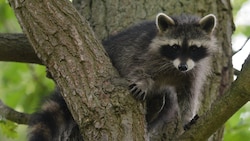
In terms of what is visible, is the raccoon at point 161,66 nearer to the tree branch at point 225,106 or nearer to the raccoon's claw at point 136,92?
the raccoon's claw at point 136,92

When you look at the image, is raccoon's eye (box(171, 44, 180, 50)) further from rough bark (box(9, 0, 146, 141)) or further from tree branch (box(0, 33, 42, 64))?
tree branch (box(0, 33, 42, 64))

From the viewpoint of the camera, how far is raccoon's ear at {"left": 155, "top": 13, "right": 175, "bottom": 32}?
4524 millimetres

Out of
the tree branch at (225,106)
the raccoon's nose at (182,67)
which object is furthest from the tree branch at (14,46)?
the tree branch at (225,106)

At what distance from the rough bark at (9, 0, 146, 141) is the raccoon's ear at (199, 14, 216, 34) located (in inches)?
40.8

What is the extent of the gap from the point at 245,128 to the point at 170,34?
111cm

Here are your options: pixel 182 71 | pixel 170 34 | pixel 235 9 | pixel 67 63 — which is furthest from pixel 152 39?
pixel 235 9

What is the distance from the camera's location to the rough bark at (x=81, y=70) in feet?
12.1

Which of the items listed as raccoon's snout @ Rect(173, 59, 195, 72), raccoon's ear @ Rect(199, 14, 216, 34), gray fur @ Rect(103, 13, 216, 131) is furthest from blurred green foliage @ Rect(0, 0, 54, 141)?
raccoon's ear @ Rect(199, 14, 216, 34)

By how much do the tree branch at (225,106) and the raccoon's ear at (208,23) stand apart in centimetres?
122

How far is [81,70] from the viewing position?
12.4ft

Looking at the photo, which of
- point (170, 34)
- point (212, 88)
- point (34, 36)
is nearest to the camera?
point (34, 36)

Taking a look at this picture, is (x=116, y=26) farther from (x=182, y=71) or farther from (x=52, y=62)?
(x=52, y=62)

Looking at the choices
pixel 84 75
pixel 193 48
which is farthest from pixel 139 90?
pixel 193 48

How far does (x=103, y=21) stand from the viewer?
16.8ft
